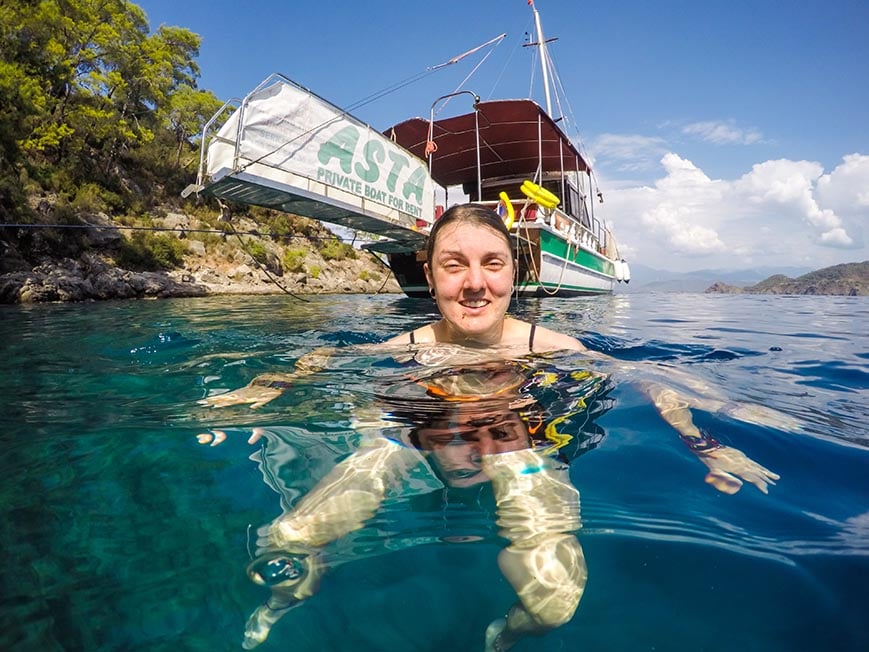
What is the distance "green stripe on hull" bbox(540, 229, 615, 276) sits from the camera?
10733 millimetres

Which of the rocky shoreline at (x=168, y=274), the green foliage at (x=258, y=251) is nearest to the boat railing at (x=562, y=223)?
the rocky shoreline at (x=168, y=274)

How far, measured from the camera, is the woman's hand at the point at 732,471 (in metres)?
1.35

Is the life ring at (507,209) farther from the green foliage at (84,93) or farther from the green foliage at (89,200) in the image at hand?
the green foliage at (89,200)

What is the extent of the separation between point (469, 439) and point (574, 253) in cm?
1230

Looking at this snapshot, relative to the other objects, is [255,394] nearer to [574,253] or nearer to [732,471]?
[732,471]

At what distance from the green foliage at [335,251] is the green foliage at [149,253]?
9919mm

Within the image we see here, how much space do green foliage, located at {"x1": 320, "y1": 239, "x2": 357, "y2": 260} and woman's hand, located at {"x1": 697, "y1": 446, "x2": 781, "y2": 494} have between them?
89.2ft

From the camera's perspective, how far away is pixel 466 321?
2.40m

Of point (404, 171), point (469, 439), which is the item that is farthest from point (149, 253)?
point (469, 439)

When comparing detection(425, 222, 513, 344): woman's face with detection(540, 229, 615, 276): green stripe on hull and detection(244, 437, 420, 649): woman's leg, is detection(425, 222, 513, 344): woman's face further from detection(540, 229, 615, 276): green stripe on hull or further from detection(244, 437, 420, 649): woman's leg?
detection(540, 229, 615, 276): green stripe on hull

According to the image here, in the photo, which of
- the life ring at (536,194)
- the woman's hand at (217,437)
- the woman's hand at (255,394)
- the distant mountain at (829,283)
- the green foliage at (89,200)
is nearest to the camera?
the woman's hand at (217,437)

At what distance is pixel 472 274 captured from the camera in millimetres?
2275

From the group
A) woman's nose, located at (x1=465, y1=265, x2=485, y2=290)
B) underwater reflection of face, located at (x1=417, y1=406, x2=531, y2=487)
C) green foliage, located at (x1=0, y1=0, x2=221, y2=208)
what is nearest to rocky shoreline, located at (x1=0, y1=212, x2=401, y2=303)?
green foliage, located at (x1=0, y1=0, x2=221, y2=208)

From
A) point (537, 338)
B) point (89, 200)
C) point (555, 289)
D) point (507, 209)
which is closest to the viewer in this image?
point (537, 338)
